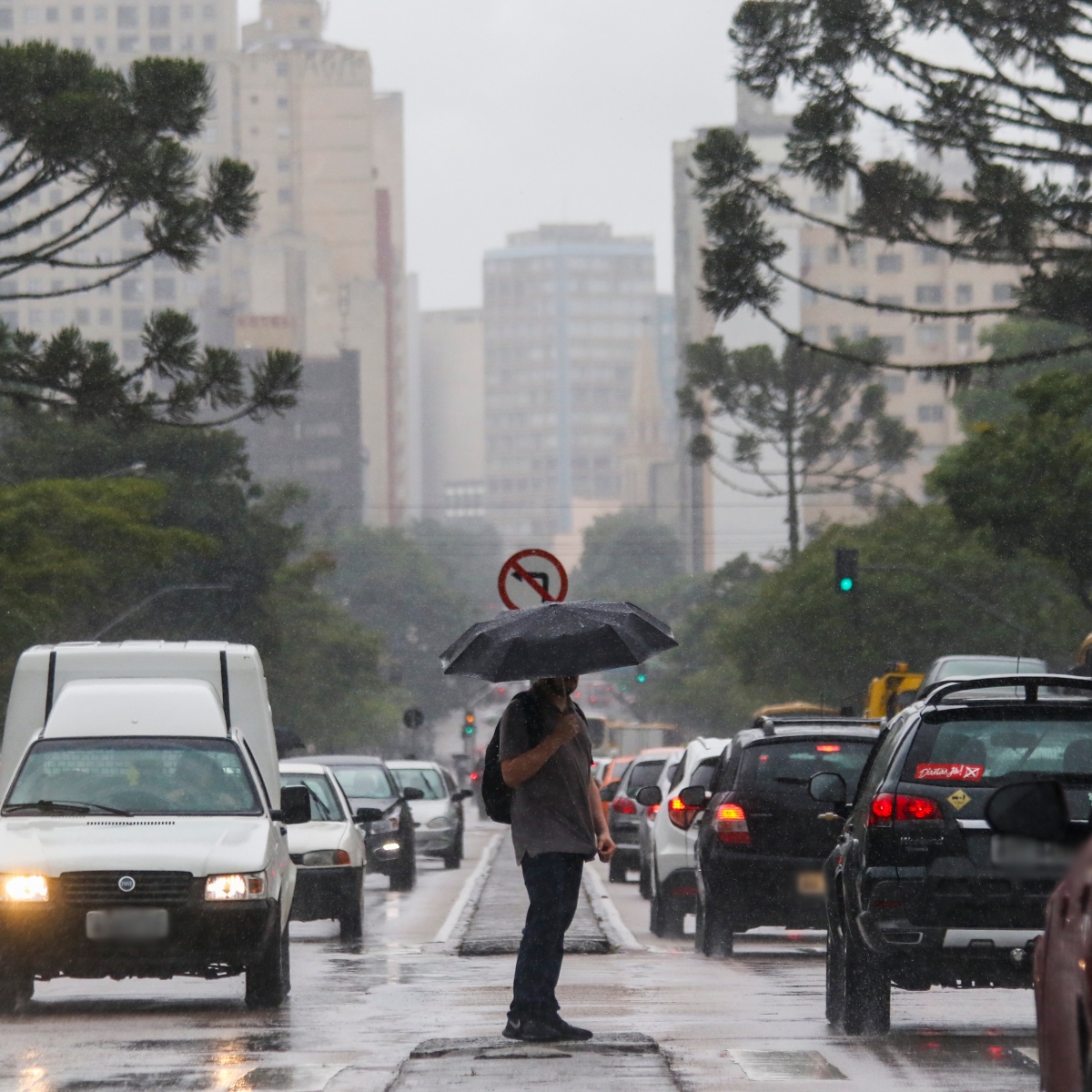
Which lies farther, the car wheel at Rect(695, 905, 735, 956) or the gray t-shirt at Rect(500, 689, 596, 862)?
the car wheel at Rect(695, 905, 735, 956)

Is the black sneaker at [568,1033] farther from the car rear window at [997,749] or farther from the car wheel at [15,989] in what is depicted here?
the car wheel at [15,989]

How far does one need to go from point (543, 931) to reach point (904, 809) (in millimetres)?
Result: 1531

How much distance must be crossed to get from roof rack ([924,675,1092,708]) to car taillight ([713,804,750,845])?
17.5 ft

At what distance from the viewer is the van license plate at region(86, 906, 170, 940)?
1166 cm

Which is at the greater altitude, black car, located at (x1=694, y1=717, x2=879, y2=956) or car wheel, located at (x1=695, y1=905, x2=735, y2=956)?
black car, located at (x1=694, y1=717, x2=879, y2=956)

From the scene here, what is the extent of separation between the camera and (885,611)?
2559 inches

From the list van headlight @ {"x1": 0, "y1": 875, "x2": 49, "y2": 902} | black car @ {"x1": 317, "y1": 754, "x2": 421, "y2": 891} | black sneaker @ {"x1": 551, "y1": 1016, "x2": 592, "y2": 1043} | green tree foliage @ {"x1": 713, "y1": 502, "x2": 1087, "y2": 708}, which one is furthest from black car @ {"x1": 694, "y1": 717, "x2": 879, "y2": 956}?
green tree foliage @ {"x1": 713, "y1": 502, "x2": 1087, "y2": 708}

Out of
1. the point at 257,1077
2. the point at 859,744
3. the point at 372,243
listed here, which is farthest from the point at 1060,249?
the point at 372,243

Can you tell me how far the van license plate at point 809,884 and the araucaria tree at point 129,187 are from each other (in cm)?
1345

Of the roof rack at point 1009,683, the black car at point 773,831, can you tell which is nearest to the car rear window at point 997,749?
the roof rack at point 1009,683

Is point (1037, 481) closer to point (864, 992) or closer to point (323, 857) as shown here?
point (323, 857)

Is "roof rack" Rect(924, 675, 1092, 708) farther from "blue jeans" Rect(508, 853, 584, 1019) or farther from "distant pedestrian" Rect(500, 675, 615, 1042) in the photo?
"blue jeans" Rect(508, 853, 584, 1019)

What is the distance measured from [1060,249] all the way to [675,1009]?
48.1ft

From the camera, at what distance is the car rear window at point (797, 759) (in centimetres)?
1591
